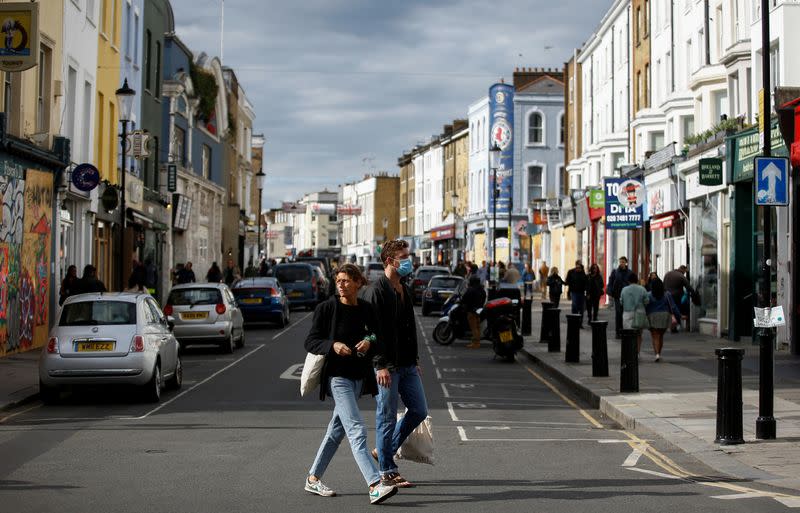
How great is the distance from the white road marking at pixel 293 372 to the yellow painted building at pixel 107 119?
1367cm

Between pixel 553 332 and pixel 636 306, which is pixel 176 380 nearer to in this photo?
pixel 636 306

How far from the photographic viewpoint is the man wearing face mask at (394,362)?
29.6ft

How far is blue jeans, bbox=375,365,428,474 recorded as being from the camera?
9.09m

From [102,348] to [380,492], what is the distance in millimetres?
8040

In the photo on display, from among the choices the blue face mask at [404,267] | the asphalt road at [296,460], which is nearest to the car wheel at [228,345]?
the asphalt road at [296,460]

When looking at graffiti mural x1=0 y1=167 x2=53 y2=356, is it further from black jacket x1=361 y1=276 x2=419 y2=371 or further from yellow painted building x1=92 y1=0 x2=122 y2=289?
black jacket x1=361 y1=276 x2=419 y2=371

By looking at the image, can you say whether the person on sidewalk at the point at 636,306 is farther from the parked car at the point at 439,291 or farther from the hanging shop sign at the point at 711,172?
the parked car at the point at 439,291

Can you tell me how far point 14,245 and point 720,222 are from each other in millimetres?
16676

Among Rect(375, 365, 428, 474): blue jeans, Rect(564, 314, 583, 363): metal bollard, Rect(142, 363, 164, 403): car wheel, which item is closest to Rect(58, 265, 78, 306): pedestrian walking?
Rect(142, 363, 164, 403): car wheel

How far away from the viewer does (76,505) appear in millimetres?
8406

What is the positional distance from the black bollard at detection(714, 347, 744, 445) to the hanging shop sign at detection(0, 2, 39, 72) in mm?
12977

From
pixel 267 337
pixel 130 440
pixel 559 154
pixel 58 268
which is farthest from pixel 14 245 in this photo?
pixel 559 154

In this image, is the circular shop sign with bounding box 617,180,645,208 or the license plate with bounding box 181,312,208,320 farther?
the circular shop sign with bounding box 617,180,645,208

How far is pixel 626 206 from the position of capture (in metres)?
32.9
